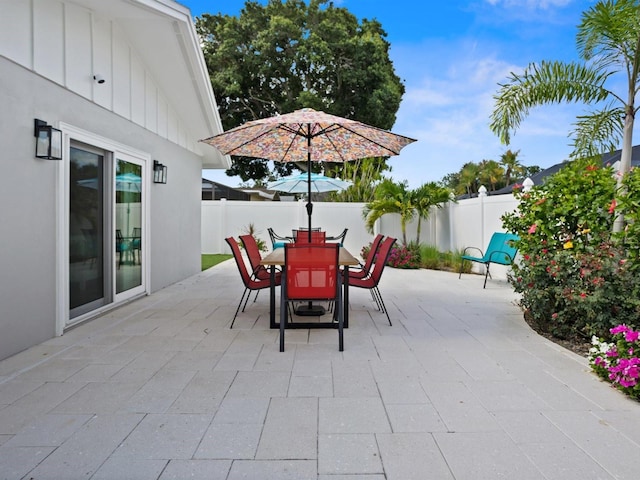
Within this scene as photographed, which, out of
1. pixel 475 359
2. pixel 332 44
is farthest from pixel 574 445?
pixel 332 44

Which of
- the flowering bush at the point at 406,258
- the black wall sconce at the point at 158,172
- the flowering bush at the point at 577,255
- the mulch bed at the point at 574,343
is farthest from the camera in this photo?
the flowering bush at the point at 406,258

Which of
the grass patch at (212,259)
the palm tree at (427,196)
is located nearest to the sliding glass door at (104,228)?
the grass patch at (212,259)

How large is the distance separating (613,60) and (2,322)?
7068 millimetres

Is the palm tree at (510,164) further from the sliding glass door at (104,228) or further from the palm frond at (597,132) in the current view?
the sliding glass door at (104,228)

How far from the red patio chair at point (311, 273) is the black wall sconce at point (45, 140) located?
8.21 ft

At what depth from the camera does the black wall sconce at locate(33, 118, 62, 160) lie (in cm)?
416

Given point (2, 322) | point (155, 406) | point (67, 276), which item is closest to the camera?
point (155, 406)

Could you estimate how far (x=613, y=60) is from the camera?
5273 mm

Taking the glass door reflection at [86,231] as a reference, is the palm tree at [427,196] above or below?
above

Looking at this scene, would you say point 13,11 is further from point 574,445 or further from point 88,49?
point 574,445

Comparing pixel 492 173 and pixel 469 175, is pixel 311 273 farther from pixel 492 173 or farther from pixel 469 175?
pixel 469 175

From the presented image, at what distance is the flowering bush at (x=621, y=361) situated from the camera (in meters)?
2.91

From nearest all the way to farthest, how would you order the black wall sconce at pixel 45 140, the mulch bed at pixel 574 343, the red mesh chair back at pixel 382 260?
1. the mulch bed at pixel 574 343
2. the black wall sconce at pixel 45 140
3. the red mesh chair back at pixel 382 260

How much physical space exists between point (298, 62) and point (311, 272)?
16345 mm
